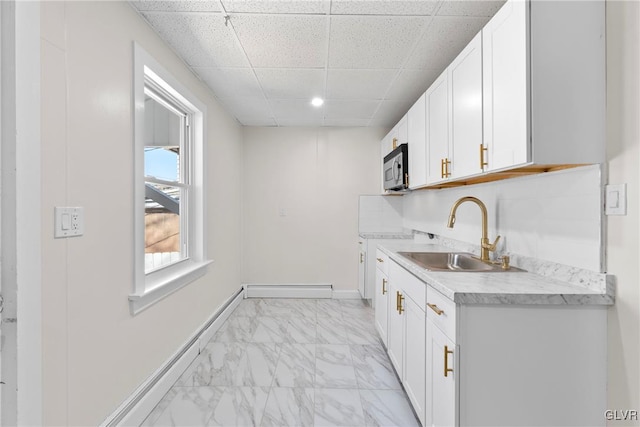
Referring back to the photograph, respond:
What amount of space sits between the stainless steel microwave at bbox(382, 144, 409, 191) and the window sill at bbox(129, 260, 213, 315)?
193 cm

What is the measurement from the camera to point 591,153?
3.87 feet

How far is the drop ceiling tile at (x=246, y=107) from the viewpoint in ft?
10.1

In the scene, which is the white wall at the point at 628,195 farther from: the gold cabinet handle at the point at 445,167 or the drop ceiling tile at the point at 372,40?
the drop ceiling tile at the point at 372,40

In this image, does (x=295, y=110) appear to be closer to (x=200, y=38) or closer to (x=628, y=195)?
(x=200, y=38)

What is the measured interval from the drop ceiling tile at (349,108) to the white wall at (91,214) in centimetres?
168

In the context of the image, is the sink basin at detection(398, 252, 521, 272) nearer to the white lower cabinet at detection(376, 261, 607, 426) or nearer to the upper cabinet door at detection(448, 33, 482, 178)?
the upper cabinet door at detection(448, 33, 482, 178)

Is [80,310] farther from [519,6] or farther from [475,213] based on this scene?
[475,213]

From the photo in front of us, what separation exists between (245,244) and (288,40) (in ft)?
9.03

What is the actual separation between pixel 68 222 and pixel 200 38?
141 cm

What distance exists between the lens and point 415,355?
1.65 metres

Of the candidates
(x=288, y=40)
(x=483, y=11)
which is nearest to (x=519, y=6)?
(x=483, y=11)

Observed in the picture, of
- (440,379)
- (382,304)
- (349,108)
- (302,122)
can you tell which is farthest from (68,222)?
(302,122)

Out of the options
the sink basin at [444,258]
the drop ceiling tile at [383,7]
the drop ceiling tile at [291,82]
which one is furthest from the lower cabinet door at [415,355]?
the drop ceiling tile at [291,82]

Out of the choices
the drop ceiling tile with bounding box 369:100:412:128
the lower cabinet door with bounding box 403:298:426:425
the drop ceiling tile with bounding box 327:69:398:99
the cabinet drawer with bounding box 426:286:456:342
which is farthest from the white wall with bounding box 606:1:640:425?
the drop ceiling tile with bounding box 369:100:412:128
